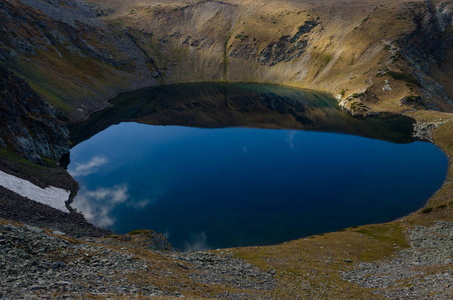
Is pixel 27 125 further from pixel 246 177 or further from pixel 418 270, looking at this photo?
pixel 418 270

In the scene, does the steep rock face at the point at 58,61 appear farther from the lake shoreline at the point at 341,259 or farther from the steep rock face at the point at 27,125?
the lake shoreline at the point at 341,259

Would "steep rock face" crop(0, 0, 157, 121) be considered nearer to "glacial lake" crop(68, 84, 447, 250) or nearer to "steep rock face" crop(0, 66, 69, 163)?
"glacial lake" crop(68, 84, 447, 250)

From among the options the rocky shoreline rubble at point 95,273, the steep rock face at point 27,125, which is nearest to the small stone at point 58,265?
the rocky shoreline rubble at point 95,273

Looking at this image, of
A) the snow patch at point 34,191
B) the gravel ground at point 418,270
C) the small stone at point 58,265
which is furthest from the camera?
the snow patch at point 34,191

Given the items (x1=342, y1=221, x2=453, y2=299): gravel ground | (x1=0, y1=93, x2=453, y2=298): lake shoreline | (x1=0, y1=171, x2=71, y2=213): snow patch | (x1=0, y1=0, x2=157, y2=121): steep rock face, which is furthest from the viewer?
(x1=0, y1=0, x2=157, y2=121): steep rock face

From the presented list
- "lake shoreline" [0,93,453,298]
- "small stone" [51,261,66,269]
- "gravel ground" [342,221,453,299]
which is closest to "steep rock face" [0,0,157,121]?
"lake shoreline" [0,93,453,298]

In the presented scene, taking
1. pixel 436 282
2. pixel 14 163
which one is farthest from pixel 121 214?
pixel 436 282
